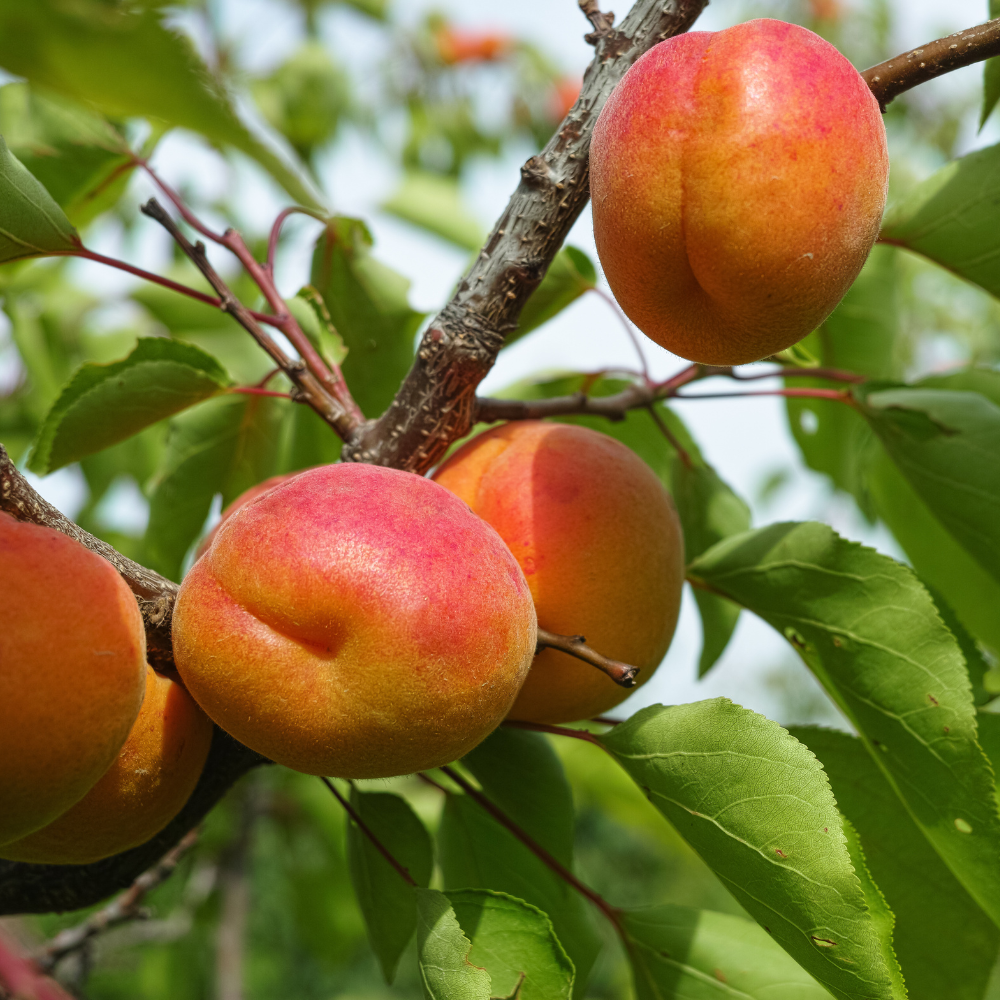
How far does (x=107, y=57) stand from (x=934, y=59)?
542mm

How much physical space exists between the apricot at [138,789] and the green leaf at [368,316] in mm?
483

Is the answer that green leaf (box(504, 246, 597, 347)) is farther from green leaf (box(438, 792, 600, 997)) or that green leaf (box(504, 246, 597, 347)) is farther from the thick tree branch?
green leaf (box(438, 792, 600, 997))

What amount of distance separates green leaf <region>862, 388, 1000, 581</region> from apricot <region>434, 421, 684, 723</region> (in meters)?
0.30

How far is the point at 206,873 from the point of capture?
2082mm

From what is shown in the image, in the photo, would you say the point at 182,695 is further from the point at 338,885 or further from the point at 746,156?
the point at 338,885

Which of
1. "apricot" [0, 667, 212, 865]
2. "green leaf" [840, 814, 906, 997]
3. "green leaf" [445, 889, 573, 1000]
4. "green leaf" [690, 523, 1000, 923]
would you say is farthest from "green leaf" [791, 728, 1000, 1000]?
"apricot" [0, 667, 212, 865]

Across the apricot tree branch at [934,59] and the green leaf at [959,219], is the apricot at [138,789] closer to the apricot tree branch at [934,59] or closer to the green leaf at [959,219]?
the apricot tree branch at [934,59]

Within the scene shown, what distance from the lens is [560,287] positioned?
1.01m

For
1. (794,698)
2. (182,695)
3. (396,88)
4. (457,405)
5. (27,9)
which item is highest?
(396,88)

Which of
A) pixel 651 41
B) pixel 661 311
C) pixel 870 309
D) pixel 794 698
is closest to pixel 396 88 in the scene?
pixel 870 309

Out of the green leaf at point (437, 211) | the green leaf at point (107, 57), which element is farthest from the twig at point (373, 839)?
the green leaf at point (437, 211)

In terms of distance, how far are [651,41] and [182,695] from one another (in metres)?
0.57

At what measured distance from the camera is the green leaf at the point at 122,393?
0.82 metres

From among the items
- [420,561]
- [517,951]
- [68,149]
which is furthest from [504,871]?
[68,149]
